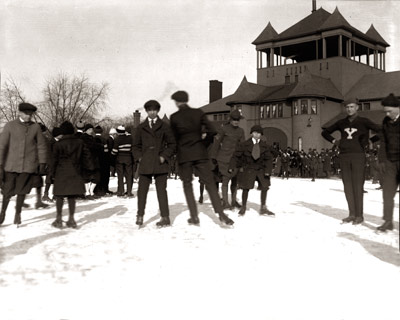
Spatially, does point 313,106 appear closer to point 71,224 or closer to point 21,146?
point 71,224

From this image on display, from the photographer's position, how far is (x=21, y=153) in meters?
7.68

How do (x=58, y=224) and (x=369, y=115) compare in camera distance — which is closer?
(x=58, y=224)

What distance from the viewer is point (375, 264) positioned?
5.12 metres

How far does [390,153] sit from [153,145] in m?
3.30

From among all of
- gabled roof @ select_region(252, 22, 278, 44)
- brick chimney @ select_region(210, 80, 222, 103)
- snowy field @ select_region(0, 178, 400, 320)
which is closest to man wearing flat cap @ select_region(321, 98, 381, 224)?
snowy field @ select_region(0, 178, 400, 320)

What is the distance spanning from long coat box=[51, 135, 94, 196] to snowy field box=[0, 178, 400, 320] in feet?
2.02

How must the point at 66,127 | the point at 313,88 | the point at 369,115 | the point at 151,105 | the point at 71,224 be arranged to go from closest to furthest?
the point at 151,105 → the point at 66,127 → the point at 71,224 → the point at 369,115 → the point at 313,88

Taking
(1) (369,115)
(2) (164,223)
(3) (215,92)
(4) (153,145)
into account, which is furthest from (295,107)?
(4) (153,145)

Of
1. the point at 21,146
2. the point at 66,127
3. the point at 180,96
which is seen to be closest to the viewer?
the point at 180,96

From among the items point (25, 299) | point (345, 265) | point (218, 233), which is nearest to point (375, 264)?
point (345, 265)

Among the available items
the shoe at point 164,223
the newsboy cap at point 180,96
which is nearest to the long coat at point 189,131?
the newsboy cap at point 180,96

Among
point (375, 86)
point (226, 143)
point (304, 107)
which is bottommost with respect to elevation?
point (226, 143)

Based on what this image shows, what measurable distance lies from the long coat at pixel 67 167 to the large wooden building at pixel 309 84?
136ft

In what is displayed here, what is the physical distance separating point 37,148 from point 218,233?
10.1ft
